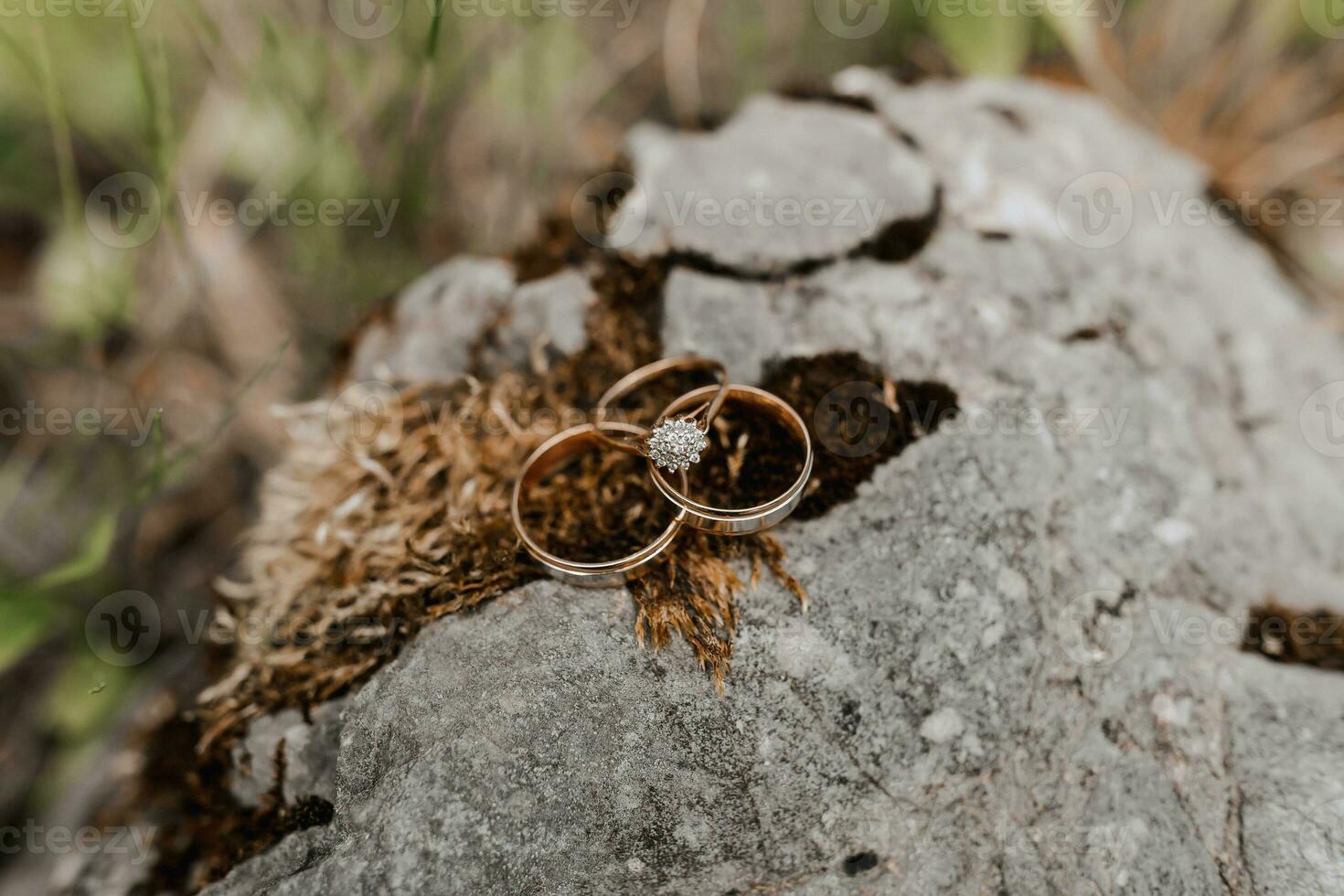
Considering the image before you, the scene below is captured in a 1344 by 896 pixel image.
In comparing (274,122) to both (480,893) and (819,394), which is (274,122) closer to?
(819,394)

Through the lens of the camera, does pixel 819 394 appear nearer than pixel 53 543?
Yes

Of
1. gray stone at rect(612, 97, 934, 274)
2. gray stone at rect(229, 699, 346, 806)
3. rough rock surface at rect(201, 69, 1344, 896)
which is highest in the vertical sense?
gray stone at rect(612, 97, 934, 274)

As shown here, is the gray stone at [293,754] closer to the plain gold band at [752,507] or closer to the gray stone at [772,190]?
the plain gold band at [752,507]

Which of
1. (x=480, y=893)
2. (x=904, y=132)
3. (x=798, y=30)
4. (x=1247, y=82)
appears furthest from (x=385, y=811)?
(x=1247, y=82)

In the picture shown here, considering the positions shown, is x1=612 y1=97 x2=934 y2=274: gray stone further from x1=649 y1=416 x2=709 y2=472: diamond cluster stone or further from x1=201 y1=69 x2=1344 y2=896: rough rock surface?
x1=649 y1=416 x2=709 y2=472: diamond cluster stone

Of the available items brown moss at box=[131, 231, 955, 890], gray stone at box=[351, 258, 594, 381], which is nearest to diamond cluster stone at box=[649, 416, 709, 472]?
brown moss at box=[131, 231, 955, 890]

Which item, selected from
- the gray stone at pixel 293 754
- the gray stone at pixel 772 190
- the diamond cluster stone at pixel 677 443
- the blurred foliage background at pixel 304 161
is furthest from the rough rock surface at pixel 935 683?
the blurred foliage background at pixel 304 161

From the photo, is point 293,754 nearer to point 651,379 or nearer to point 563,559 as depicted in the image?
point 563,559
